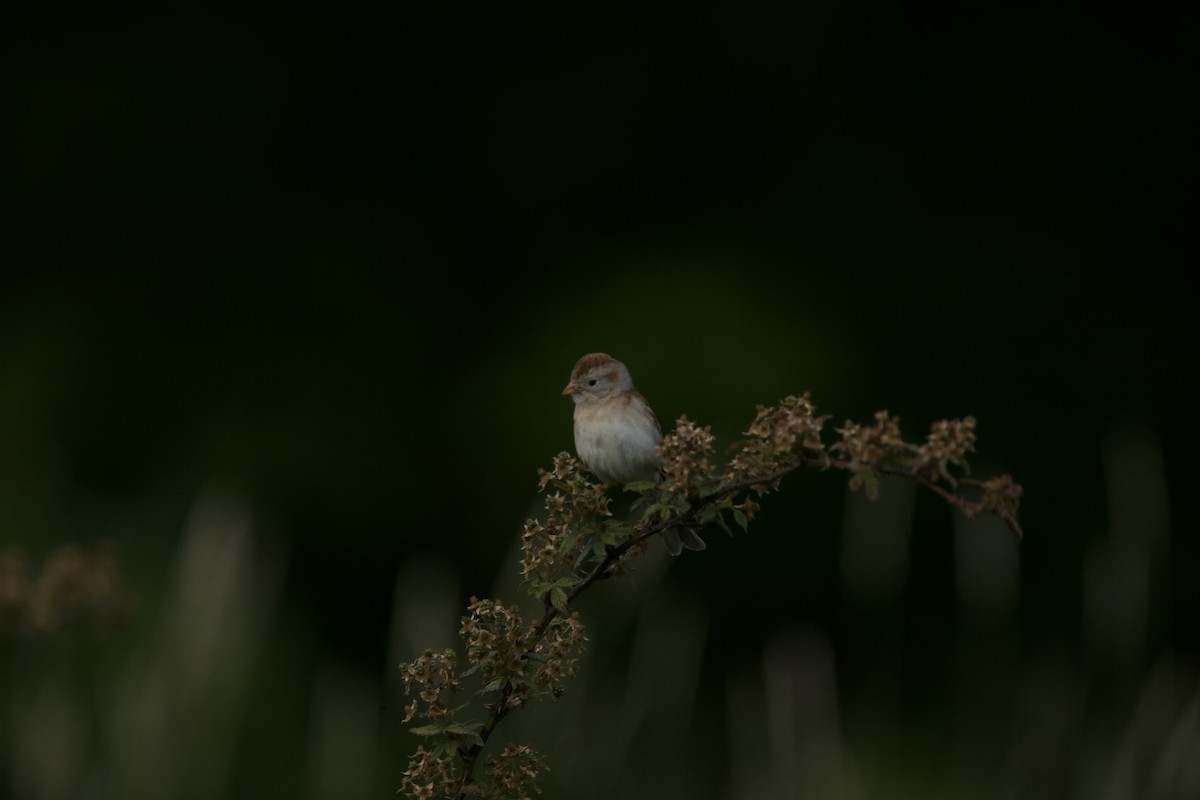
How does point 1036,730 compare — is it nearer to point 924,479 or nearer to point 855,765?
point 855,765

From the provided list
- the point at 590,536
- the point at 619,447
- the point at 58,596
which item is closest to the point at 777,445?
the point at 590,536

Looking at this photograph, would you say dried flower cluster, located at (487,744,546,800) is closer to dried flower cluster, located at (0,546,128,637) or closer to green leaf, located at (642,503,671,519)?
green leaf, located at (642,503,671,519)

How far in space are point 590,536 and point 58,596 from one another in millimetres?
1159

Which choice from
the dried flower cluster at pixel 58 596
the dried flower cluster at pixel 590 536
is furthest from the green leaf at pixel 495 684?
the dried flower cluster at pixel 58 596

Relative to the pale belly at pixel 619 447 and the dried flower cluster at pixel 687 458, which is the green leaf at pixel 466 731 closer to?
the dried flower cluster at pixel 687 458

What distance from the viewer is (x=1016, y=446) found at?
5.61 meters

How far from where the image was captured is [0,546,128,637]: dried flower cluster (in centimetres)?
194

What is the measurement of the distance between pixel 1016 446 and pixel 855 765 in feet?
9.21

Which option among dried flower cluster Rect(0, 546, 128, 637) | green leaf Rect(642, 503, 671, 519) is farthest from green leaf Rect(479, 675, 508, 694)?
dried flower cluster Rect(0, 546, 128, 637)

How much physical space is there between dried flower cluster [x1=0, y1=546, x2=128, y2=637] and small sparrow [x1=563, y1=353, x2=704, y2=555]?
0.62m

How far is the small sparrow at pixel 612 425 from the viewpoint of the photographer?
2.12 meters

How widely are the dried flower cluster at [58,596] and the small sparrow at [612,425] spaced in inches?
24.6

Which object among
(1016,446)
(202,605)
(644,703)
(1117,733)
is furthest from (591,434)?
(1016,446)

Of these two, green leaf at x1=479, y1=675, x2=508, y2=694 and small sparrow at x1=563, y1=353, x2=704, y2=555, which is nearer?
green leaf at x1=479, y1=675, x2=508, y2=694
